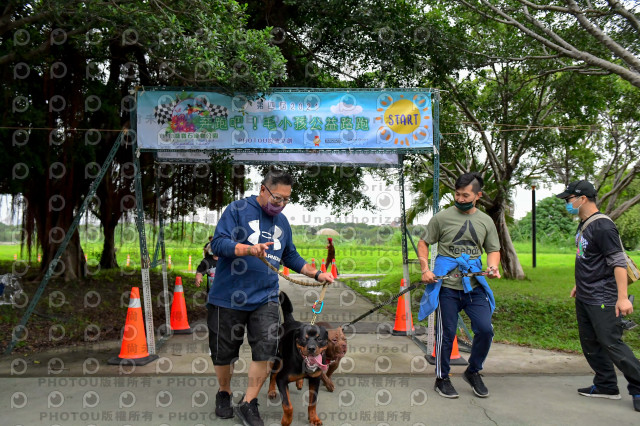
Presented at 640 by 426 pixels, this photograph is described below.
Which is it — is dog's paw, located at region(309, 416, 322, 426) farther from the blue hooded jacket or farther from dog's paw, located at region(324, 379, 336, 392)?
the blue hooded jacket

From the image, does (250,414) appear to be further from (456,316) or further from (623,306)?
(623,306)

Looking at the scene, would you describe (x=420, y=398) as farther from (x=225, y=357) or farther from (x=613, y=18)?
(x=613, y=18)

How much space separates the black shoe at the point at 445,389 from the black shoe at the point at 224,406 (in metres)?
1.88

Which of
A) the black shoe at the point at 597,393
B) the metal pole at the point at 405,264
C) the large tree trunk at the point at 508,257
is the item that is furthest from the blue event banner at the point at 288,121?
the large tree trunk at the point at 508,257

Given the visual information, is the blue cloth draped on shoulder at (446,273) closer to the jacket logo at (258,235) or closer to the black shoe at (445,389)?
the black shoe at (445,389)

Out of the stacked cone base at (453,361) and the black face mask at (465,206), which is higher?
the black face mask at (465,206)

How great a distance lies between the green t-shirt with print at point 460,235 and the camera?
4.50 metres

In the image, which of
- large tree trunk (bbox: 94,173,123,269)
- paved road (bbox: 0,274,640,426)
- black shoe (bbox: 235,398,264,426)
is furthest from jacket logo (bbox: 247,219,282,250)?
large tree trunk (bbox: 94,173,123,269)

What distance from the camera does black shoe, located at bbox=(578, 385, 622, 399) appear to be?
4.36 m

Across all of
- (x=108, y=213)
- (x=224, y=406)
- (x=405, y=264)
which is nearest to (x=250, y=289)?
(x=224, y=406)

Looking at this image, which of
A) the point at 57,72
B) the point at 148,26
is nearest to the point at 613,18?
the point at 148,26

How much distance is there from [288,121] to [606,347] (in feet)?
13.5

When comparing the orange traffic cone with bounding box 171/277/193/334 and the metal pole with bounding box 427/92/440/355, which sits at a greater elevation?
the metal pole with bounding box 427/92/440/355

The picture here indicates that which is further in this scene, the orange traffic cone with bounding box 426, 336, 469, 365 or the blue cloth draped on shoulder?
the orange traffic cone with bounding box 426, 336, 469, 365
